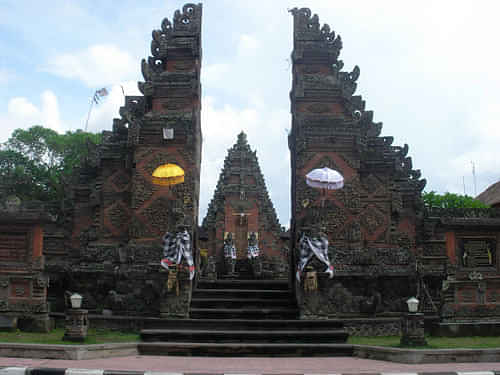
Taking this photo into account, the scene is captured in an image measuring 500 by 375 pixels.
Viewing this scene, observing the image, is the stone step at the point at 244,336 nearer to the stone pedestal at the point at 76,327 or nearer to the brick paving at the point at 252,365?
the brick paving at the point at 252,365

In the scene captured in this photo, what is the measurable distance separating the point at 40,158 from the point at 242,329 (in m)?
28.2

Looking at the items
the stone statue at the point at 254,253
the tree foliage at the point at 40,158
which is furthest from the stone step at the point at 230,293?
the tree foliage at the point at 40,158

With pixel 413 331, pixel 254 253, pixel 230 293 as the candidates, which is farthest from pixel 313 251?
pixel 254 253

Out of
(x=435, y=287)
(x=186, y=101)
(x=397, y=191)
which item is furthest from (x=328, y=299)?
(x=186, y=101)

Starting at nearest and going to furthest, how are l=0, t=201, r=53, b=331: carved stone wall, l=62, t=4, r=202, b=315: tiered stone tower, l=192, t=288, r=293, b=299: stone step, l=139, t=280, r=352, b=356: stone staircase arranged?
l=139, t=280, r=352, b=356: stone staircase → l=0, t=201, r=53, b=331: carved stone wall → l=62, t=4, r=202, b=315: tiered stone tower → l=192, t=288, r=293, b=299: stone step

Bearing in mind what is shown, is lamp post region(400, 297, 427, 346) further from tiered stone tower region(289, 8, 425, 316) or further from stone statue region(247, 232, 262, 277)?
stone statue region(247, 232, 262, 277)

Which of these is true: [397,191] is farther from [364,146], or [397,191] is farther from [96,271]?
[96,271]

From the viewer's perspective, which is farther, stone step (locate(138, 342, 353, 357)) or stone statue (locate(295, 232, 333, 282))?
stone statue (locate(295, 232, 333, 282))

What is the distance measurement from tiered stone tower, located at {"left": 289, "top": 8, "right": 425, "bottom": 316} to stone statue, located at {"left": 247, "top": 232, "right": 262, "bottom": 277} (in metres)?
8.45

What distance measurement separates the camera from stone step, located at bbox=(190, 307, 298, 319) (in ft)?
41.2

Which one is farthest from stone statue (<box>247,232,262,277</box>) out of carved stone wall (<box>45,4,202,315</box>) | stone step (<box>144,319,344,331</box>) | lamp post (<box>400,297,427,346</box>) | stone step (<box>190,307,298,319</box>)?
lamp post (<box>400,297,427,346</box>)

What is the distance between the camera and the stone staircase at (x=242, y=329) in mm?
10398

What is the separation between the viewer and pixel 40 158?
35625 millimetres

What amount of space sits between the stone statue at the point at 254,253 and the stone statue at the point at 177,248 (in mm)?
10430
